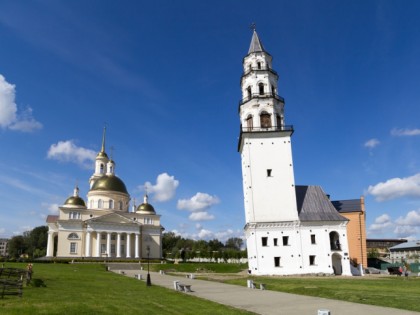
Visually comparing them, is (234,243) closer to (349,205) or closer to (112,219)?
(112,219)

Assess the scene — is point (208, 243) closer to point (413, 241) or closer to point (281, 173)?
point (413, 241)

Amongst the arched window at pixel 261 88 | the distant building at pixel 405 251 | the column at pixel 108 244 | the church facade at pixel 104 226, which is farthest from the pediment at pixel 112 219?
the distant building at pixel 405 251

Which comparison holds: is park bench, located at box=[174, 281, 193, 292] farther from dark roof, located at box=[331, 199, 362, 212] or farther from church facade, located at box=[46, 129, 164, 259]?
church facade, located at box=[46, 129, 164, 259]

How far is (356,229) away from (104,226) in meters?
46.7

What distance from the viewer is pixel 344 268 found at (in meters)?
39.1

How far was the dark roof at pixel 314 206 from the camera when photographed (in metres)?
39.8

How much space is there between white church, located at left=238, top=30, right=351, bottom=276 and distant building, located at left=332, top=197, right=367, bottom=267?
8550 mm

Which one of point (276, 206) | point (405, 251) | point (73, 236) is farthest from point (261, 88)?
point (405, 251)

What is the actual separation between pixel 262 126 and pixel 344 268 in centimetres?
1817

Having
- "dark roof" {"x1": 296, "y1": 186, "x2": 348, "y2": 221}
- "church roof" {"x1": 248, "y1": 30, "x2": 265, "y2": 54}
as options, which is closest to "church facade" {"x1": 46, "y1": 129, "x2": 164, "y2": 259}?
"dark roof" {"x1": 296, "y1": 186, "x2": 348, "y2": 221}

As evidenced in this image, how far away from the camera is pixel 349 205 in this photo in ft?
165

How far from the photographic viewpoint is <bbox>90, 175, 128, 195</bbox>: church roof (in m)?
76.9

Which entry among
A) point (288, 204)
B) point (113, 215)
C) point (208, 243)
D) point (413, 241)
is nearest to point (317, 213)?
point (288, 204)

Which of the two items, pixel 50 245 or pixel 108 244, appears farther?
pixel 50 245
